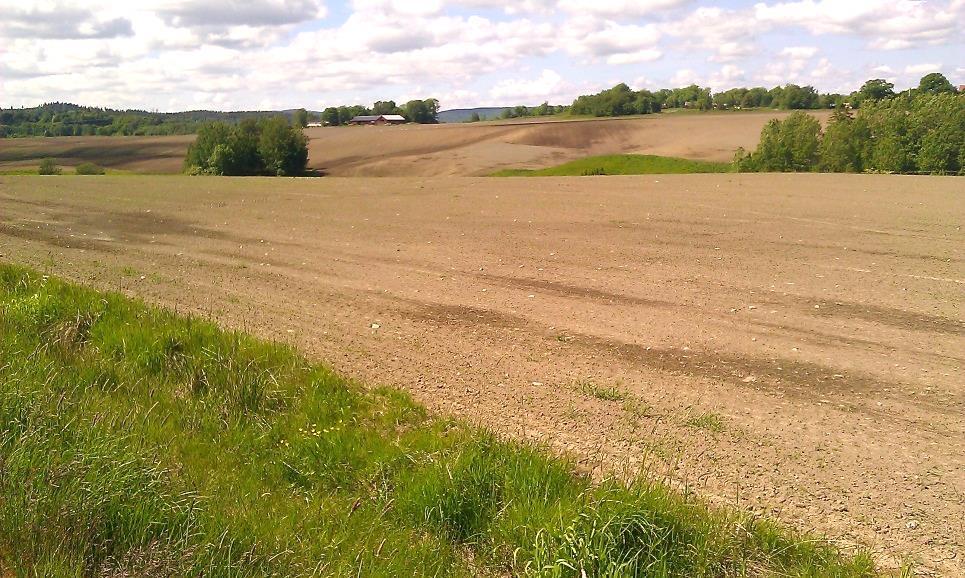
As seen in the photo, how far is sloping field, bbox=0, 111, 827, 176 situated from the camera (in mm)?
68062

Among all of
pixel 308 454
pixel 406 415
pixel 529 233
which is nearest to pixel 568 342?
pixel 406 415

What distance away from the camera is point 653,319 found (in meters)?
12.2

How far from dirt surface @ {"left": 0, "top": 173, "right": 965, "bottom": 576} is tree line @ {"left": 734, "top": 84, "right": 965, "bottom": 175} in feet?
92.4

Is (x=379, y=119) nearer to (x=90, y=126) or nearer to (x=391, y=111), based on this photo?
(x=391, y=111)

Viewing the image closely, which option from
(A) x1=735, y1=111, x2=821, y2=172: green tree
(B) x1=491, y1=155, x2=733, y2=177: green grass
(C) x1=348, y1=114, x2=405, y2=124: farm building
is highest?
(C) x1=348, y1=114, x2=405, y2=124: farm building

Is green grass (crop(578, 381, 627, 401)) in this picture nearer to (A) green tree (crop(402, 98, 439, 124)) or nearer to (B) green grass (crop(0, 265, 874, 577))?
(B) green grass (crop(0, 265, 874, 577))

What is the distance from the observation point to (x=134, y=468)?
5.97 metres

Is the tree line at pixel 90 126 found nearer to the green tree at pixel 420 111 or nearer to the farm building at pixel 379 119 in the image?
the farm building at pixel 379 119

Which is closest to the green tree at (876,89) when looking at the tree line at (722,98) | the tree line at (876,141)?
the tree line at (722,98)

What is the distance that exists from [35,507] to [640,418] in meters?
5.71

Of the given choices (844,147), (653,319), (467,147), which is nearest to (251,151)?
(467,147)

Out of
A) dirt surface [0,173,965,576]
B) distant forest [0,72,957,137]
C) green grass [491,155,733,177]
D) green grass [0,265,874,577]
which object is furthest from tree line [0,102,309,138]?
green grass [0,265,874,577]

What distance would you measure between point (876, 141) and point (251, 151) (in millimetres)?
55231

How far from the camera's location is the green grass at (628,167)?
199ft
